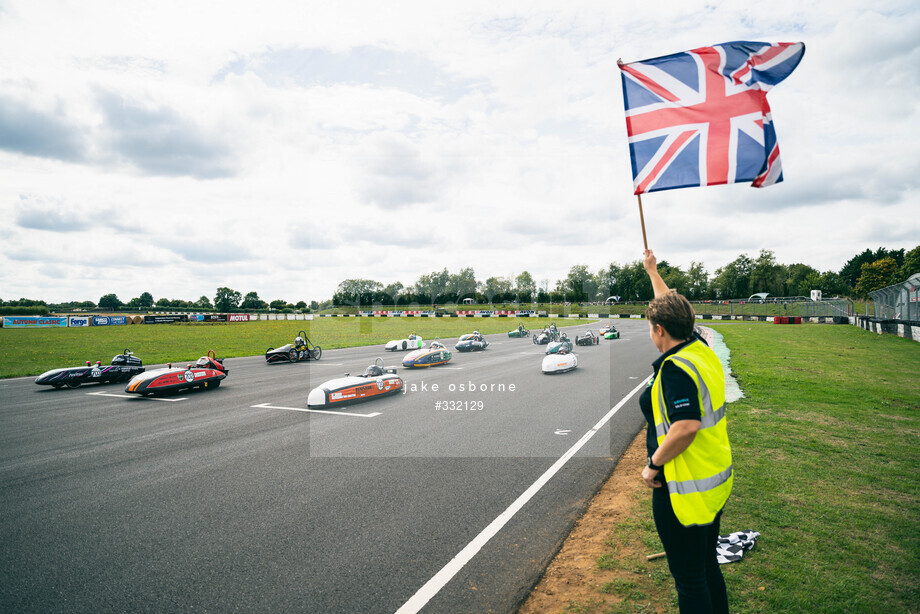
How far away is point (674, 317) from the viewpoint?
2744 millimetres

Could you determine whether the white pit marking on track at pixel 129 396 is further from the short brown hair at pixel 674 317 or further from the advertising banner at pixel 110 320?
the advertising banner at pixel 110 320

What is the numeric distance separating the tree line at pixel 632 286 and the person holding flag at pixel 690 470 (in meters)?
91.0

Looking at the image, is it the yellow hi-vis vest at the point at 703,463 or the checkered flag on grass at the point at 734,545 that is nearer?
the yellow hi-vis vest at the point at 703,463

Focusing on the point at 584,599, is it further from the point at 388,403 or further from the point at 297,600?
the point at 388,403

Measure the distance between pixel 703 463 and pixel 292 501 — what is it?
4.44 m

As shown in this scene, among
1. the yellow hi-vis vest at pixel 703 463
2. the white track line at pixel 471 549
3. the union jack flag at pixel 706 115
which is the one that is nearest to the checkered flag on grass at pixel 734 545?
the yellow hi-vis vest at pixel 703 463

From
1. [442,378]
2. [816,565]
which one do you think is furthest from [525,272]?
[816,565]

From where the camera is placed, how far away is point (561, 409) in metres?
9.70

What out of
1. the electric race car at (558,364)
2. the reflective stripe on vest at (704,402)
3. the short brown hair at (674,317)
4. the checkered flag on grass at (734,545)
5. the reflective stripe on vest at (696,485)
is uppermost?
the short brown hair at (674,317)

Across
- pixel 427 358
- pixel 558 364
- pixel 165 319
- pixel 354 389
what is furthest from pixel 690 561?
pixel 165 319

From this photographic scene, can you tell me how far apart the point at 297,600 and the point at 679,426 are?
3.01 m

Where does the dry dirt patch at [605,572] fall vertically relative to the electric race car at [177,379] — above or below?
below

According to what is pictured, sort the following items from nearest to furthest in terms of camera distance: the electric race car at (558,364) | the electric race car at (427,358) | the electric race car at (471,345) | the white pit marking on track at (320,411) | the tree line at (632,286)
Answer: the white pit marking on track at (320,411) < the electric race car at (558,364) < the electric race car at (427,358) < the electric race car at (471,345) < the tree line at (632,286)

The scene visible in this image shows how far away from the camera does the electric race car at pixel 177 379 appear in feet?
37.6
